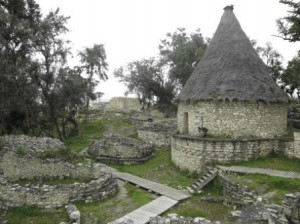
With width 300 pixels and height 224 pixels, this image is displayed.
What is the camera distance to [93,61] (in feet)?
122

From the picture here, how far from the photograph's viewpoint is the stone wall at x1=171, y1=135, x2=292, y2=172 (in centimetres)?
1716

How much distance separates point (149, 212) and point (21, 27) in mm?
16343

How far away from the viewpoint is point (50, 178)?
52.9 ft

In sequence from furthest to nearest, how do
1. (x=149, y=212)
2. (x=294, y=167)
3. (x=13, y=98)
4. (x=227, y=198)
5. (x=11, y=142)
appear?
(x=13, y=98) → (x=11, y=142) → (x=294, y=167) → (x=227, y=198) → (x=149, y=212)

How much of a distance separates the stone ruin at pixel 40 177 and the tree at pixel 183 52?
22955 mm

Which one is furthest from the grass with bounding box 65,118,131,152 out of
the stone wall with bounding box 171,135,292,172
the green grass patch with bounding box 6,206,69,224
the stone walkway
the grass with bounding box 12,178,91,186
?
the green grass patch with bounding box 6,206,69,224

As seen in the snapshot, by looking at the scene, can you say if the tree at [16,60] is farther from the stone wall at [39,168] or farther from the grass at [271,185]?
the grass at [271,185]

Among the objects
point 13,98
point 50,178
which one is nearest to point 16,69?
point 13,98

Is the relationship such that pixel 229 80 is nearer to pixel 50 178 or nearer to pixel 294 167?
pixel 294 167

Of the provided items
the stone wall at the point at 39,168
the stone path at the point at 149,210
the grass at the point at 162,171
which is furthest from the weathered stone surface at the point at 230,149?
the stone wall at the point at 39,168

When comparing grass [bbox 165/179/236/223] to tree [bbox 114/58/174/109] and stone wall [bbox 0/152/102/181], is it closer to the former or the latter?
stone wall [bbox 0/152/102/181]

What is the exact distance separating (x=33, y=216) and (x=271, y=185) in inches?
363

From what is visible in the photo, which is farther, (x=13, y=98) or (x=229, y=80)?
(x=13, y=98)

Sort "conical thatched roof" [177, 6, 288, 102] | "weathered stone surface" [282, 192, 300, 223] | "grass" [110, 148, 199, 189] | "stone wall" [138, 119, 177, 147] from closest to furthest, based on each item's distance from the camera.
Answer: "weathered stone surface" [282, 192, 300, 223] → "grass" [110, 148, 199, 189] → "conical thatched roof" [177, 6, 288, 102] → "stone wall" [138, 119, 177, 147]
